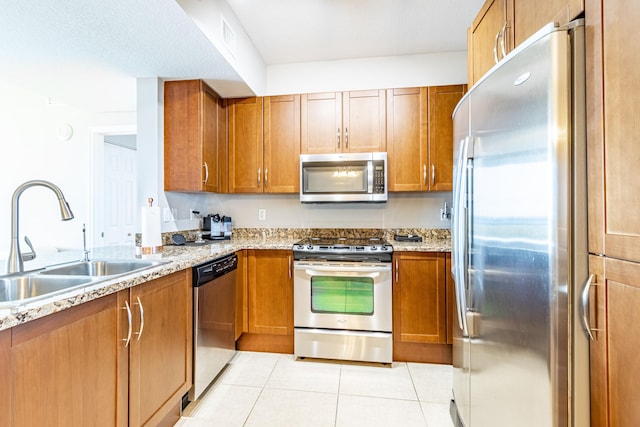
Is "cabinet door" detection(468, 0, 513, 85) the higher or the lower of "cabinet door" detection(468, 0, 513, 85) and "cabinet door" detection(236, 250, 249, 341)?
the higher

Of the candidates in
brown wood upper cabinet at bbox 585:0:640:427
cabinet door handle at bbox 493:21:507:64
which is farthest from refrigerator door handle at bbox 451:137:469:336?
brown wood upper cabinet at bbox 585:0:640:427

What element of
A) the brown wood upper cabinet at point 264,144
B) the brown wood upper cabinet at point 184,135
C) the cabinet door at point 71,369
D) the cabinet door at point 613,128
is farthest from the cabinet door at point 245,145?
the cabinet door at point 613,128

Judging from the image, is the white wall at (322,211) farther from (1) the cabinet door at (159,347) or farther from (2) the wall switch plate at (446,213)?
(1) the cabinet door at (159,347)

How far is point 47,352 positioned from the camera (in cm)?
90

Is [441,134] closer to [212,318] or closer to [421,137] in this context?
[421,137]

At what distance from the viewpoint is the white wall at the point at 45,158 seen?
3068mm

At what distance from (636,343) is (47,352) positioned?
5.24 ft

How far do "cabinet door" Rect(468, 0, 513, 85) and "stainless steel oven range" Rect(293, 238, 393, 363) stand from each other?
4.33 feet

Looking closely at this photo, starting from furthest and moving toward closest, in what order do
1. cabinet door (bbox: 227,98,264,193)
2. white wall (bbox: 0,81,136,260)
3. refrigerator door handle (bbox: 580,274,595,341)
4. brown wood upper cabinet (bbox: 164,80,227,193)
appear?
white wall (bbox: 0,81,136,260), cabinet door (bbox: 227,98,264,193), brown wood upper cabinet (bbox: 164,80,227,193), refrigerator door handle (bbox: 580,274,595,341)

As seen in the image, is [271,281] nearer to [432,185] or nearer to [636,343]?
[432,185]

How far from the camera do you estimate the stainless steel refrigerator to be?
820 millimetres

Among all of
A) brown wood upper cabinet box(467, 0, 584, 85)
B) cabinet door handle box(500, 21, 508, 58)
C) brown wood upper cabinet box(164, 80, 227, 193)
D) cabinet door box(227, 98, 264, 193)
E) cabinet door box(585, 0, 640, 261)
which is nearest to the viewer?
cabinet door box(585, 0, 640, 261)

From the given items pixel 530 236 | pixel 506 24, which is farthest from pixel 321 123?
pixel 530 236

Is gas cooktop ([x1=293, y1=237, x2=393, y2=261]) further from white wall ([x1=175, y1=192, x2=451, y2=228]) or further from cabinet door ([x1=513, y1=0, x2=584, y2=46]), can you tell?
cabinet door ([x1=513, y1=0, x2=584, y2=46])
